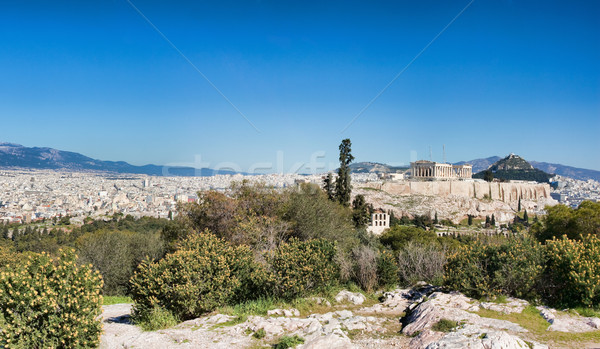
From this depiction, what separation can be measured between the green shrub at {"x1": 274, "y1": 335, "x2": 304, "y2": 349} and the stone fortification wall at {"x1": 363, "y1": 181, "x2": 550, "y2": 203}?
254 feet

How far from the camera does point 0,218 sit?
5956cm

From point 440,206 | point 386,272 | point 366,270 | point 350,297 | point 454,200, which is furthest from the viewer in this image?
point 454,200

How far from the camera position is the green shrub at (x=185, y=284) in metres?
8.20

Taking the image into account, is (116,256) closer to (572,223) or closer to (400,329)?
(400,329)

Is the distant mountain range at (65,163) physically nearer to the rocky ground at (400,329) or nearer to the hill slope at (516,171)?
the hill slope at (516,171)

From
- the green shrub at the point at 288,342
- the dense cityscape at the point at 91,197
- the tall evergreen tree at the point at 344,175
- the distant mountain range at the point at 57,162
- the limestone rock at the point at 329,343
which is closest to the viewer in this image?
the limestone rock at the point at 329,343

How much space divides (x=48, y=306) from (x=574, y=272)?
33.0 feet

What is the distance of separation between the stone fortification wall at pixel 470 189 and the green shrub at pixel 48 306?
79.0 metres

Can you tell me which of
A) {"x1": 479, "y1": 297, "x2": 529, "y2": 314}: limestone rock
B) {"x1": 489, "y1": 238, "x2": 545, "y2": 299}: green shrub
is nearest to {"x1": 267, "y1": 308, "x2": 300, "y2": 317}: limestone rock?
{"x1": 479, "y1": 297, "x2": 529, "y2": 314}: limestone rock

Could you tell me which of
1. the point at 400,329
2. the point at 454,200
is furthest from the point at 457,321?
the point at 454,200

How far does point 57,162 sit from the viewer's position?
164m

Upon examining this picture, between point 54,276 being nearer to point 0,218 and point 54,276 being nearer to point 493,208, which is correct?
point 0,218

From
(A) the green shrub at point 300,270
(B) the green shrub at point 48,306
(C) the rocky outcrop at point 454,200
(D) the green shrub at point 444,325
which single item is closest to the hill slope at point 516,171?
(C) the rocky outcrop at point 454,200

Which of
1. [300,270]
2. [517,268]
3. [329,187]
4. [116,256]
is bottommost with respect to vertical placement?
[116,256]
